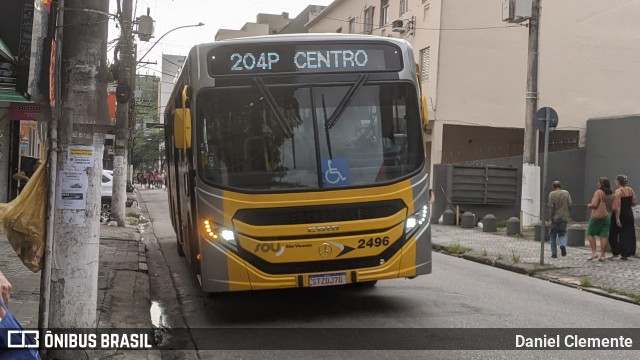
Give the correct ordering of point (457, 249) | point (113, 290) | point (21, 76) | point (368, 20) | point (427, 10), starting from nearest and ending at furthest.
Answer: point (113, 290), point (21, 76), point (457, 249), point (427, 10), point (368, 20)

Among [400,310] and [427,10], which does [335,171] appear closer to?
[400,310]

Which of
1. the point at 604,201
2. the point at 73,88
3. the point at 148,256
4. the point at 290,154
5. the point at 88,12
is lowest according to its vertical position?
the point at 148,256

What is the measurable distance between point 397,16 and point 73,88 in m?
26.6

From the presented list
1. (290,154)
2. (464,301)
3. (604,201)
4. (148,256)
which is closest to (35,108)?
(148,256)

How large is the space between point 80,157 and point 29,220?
629 millimetres

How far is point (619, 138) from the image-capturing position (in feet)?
74.1

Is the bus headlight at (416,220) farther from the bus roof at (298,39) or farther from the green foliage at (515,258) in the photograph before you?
the green foliage at (515,258)

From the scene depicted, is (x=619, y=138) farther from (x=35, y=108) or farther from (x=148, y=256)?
(x=35, y=108)

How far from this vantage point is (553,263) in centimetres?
1223

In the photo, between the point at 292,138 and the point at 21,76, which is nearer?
the point at 292,138

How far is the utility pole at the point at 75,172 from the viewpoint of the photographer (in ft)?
16.7

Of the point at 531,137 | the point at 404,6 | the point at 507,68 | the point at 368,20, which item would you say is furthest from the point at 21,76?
the point at 368,20

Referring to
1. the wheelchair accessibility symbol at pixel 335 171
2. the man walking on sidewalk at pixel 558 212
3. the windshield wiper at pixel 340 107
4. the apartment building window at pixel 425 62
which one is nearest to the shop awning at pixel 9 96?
the windshield wiper at pixel 340 107

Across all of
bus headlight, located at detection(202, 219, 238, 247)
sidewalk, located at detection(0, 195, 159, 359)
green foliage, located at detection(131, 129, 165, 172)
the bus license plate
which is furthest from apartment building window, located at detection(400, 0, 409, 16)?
green foliage, located at detection(131, 129, 165, 172)
